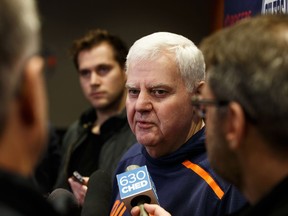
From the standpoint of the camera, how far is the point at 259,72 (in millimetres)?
1042

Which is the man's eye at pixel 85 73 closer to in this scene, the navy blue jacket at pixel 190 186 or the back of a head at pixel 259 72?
the navy blue jacket at pixel 190 186

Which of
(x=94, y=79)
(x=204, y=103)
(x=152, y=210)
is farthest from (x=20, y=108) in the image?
(x=94, y=79)

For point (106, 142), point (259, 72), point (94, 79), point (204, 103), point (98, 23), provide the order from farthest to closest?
point (98, 23), point (94, 79), point (106, 142), point (204, 103), point (259, 72)

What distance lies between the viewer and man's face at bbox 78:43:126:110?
3.38m

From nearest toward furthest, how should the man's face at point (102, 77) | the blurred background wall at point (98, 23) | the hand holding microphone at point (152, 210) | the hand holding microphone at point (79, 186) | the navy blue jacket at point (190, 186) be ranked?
the hand holding microphone at point (152, 210)
the navy blue jacket at point (190, 186)
the hand holding microphone at point (79, 186)
the man's face at point (102, 77)
the blurred background wall at point (98, 23)

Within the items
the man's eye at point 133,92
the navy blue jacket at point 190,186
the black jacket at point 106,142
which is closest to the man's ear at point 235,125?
the navy blue jacket at point 190,186

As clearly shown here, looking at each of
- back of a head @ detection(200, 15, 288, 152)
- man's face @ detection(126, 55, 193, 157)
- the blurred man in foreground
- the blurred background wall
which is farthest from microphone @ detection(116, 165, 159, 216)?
the blurred background wall

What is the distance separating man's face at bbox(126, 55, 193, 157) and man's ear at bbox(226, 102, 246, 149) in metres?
0.72

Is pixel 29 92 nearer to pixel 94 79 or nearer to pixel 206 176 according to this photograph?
pixel 206 176

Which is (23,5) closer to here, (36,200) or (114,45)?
(36,200)

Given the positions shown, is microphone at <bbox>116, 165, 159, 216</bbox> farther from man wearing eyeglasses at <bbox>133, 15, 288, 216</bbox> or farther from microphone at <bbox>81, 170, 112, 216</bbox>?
man wearing eyeglasses at <bbox>133, 15, 288, 216</bbox>

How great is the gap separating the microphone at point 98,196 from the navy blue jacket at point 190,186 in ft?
0.19

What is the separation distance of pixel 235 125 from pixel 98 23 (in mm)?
5021

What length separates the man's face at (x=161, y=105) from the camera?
1840mm
